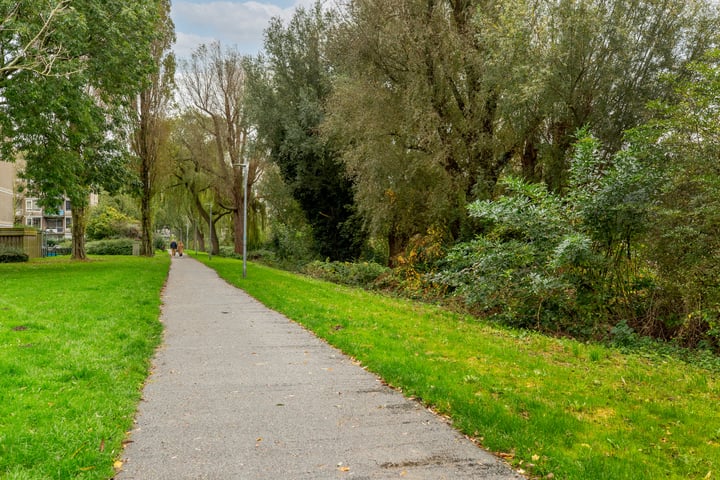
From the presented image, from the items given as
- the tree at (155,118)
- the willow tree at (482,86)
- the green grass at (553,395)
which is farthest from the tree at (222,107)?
the green grass at (553,395)

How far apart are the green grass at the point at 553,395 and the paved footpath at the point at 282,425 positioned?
307mm

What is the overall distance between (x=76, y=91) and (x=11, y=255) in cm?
1566

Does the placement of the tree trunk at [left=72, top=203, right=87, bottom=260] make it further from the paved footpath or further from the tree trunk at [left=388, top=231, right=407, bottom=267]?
the paved footpath

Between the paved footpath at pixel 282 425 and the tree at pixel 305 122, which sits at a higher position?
the tree at pixel 305 122

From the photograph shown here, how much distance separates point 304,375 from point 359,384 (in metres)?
0.78

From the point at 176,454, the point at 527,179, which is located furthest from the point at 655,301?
the point at 176,454

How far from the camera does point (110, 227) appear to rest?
50.1 metres

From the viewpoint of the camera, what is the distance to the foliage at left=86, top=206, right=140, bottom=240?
4997 centimetres

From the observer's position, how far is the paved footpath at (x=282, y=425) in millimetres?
3541

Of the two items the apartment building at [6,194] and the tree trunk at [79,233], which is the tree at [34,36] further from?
the apartment building at [6,194]

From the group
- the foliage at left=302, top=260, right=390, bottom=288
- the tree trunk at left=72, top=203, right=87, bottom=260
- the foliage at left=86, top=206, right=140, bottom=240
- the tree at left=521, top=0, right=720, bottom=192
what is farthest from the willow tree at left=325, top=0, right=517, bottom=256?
the foliage at left=86, top=206, right=140, bottom=240

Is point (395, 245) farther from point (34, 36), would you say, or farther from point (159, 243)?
point (159, 243)

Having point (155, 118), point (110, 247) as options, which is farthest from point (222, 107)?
point (110, 247)

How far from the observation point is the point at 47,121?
1627cm
